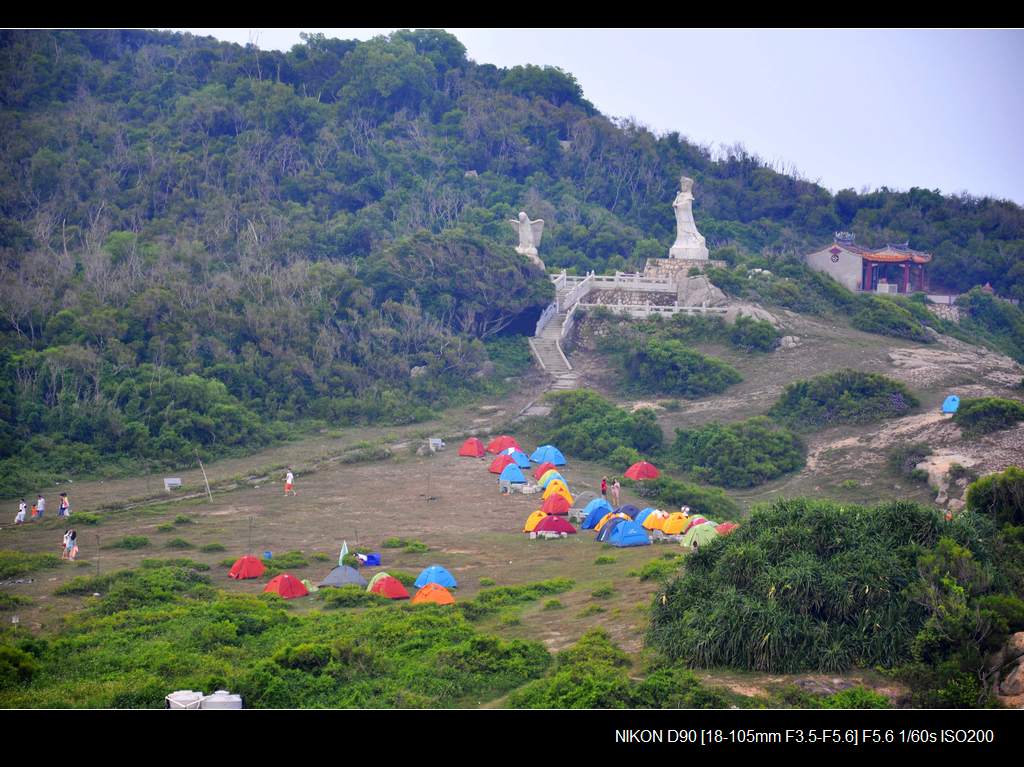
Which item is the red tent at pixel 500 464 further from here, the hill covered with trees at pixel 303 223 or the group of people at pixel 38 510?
the group of people at pixel 38 510

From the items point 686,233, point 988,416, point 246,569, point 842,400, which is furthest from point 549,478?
point 686,233

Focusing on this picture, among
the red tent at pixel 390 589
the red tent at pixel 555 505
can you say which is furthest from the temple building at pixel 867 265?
the red tent at pixel 390 589

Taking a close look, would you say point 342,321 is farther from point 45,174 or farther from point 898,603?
point 898,603

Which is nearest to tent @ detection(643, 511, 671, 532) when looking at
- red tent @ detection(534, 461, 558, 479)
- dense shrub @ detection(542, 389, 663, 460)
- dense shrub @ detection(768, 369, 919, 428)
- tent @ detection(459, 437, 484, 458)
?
red tent @ detection(534, 461, 558, 479)

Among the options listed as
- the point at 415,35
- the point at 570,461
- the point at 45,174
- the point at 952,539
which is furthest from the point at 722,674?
the point at 415,35

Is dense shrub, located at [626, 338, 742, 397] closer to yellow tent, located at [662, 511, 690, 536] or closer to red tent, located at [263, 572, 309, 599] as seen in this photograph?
yellow tent, located at [662, 511, 690, 536]
